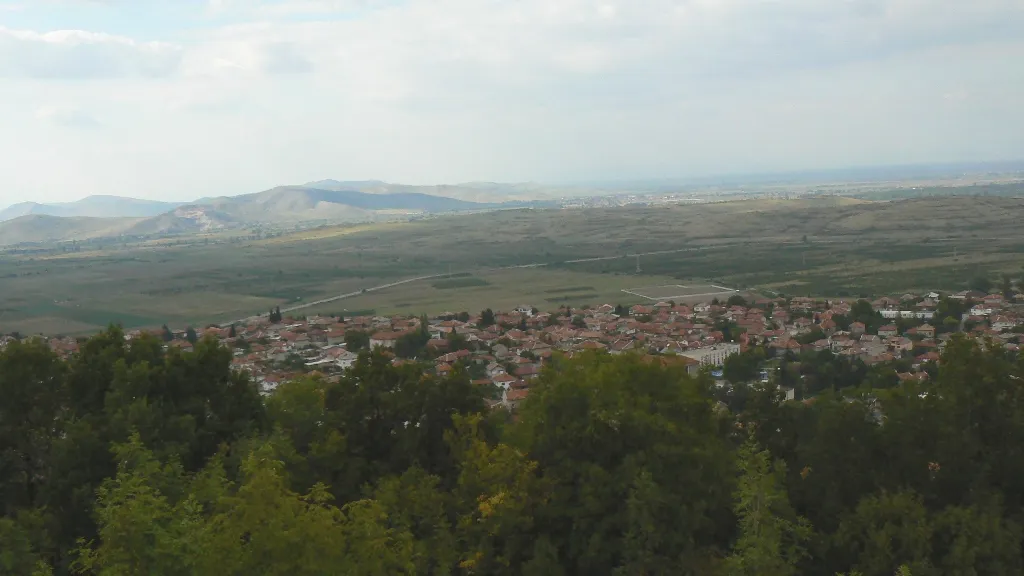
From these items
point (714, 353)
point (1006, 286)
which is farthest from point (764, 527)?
point (1006, 286)

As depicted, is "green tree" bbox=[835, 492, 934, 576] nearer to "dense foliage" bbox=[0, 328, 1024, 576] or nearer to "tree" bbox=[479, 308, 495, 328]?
"dense foliage" bbox=[0, 328, 1024, 576]

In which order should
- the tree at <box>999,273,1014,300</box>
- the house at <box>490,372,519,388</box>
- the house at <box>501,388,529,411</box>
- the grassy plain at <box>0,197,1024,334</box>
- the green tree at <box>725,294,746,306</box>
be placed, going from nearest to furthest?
the house at <box>501,388,529,411</box> < the house at <box>490,372,519,388</box> < the tree at <box>999,273,1014,300</box> < the green tree at <box>725,294,746,306</box> < the grassy plain at <box>0,197,1024,334</box>

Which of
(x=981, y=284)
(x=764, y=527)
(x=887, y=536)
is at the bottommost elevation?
(x=981, y=284)

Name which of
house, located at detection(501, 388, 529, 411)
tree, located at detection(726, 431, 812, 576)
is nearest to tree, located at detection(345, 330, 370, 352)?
house, located at detection(501, 388, 529, 411)

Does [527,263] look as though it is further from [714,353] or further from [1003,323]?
[1003,323]

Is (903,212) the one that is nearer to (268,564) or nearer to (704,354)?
(704,354)

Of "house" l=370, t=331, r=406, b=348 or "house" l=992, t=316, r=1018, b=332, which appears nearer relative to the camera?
"house" l=992, t=316, r=1018, b=332

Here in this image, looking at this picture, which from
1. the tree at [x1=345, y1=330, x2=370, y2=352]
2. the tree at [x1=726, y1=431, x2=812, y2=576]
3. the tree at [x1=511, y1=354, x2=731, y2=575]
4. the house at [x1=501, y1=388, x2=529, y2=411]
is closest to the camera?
the tree at [x1=726, y1=431, x2=812, y2=576]

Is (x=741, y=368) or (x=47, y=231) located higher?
(x=47, y=231)
